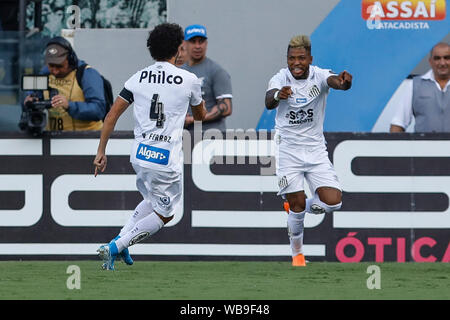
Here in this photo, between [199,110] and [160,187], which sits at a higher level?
[199,110]

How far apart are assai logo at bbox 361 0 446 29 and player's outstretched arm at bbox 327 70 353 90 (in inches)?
101

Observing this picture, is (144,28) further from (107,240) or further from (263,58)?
(107,240)

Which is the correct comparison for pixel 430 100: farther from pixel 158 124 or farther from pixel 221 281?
pixel 221 281

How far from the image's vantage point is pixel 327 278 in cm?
938

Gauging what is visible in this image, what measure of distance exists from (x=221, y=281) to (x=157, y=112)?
1.53 metres

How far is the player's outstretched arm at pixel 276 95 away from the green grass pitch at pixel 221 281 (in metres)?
1.55

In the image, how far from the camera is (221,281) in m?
9.12

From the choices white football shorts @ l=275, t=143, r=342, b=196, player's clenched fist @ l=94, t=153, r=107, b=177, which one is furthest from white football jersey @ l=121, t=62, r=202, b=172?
white football shorts @ l=275, t=143, r=342, b=196

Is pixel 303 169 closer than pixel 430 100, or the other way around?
pixel 303 169

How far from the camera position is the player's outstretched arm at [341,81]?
32.6 ft

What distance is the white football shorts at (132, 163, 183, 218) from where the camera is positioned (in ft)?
30.8
